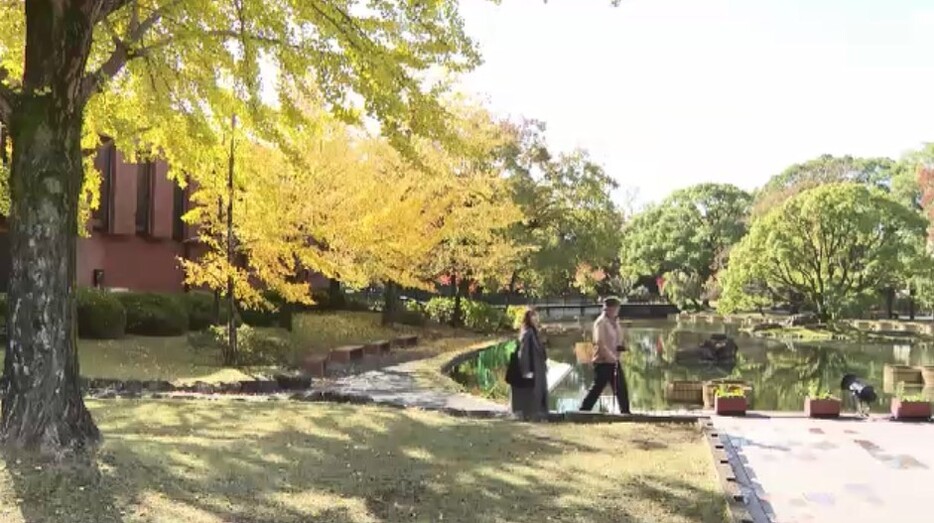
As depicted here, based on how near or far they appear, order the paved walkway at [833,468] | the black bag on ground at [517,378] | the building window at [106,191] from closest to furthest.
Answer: the paved walkway at [833,468] < the black bag on ground at [517,378] < the building window at [106,191]

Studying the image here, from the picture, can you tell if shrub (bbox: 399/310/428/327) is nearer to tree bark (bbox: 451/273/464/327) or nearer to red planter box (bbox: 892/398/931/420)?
tree bark (bbox: 451/273/464/327)

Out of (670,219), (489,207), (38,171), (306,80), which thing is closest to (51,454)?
(38,171)

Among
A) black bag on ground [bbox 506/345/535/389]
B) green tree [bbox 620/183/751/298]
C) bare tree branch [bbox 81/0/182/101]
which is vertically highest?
green tree [bbox 620/183/751/298]

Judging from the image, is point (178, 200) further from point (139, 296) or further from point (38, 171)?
point (38, 171)

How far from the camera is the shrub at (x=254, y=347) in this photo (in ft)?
55.5

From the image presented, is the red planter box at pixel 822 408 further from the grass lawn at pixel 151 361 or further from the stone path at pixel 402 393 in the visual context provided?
the grass lawn at pixel 151 361

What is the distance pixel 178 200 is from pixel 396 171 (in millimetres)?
7454

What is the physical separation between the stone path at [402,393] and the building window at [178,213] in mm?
11361

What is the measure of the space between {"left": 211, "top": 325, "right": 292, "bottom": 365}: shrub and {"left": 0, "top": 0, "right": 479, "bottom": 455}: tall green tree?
5.12 metres

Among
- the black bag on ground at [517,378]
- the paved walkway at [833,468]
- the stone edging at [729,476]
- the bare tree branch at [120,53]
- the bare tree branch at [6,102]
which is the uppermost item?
the bare tree branch at [120,53]

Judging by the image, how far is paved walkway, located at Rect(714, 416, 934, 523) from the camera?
669 cm

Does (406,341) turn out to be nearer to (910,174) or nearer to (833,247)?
(833,247)

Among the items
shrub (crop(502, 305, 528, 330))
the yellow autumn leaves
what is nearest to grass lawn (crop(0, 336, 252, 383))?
the yellow autumn leaves

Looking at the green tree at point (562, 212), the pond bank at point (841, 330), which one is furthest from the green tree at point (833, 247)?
the green tree at point (562, 212)
